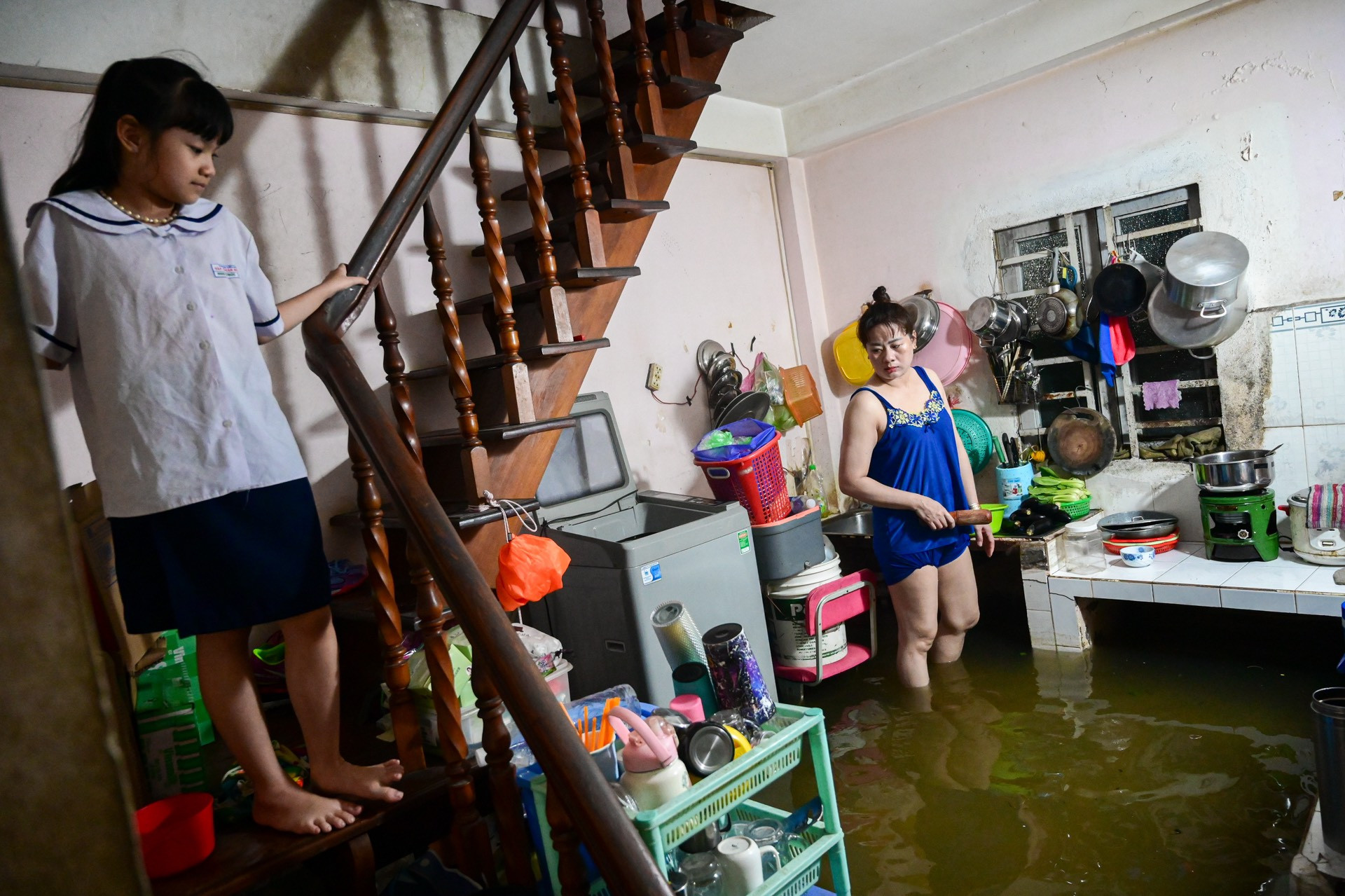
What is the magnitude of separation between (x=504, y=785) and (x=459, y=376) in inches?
44.8

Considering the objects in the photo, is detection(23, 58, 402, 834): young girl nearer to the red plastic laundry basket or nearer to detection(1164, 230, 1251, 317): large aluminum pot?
the red plastic laundry basket

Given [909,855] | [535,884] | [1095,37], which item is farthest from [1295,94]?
[535,884]

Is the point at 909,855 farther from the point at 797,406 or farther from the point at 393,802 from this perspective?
the point at 797,406

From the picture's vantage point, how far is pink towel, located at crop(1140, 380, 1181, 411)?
421cm

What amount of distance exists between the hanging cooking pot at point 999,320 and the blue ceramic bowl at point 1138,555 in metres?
1.29

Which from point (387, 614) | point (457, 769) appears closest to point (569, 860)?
point (457, 769)

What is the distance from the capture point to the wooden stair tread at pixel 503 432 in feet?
8.53

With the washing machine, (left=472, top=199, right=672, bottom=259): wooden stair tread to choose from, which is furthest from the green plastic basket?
(left=472, top=199, right=672, bottom=259): wooden stair tread

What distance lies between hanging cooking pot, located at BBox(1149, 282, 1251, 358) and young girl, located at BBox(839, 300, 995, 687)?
133 centimetres

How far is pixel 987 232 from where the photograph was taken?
470cm

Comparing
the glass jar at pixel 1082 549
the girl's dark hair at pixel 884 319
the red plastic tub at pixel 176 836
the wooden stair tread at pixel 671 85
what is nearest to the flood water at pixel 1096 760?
the glass jar at pixel 1082 549

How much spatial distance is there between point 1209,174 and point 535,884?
4.20 metres

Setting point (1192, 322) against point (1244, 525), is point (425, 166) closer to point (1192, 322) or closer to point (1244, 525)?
point (1192, 322)

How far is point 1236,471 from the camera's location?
366 centimetres
